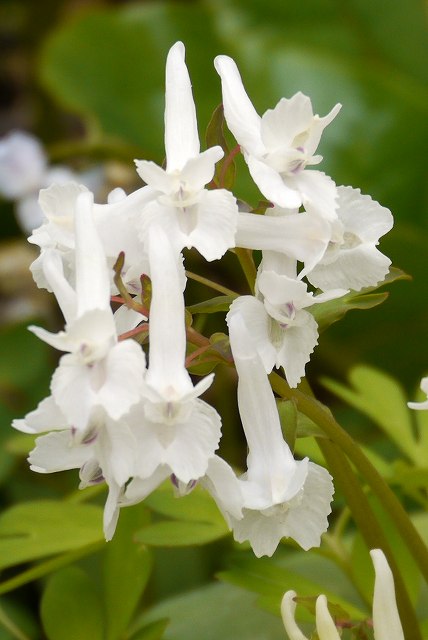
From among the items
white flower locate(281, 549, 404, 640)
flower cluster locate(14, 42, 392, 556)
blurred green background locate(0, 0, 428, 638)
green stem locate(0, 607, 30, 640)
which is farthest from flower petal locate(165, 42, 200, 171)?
blurred green background locate(0, 0, 428, 638)

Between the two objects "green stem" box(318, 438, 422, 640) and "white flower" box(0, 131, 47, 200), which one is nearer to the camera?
"green stem" box(318, 438, 422, 640)

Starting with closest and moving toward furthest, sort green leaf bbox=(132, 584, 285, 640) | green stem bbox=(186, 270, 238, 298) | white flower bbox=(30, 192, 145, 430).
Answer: white flower bbox=(30, 192, 145, 430) < green stem bbox=(186, 270, 238, 298) < green leaf bbox=(132, 584, 285, 640)

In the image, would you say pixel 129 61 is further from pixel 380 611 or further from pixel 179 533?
pixel 380 611

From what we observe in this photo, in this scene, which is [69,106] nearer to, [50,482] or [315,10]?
[315,10]

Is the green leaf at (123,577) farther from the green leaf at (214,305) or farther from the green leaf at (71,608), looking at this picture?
the green leaf at (214,305)

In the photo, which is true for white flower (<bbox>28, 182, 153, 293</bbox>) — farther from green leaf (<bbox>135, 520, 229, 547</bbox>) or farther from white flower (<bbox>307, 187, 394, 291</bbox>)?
green leaf (<bbox>135, 520, 229, 547</bbox>)

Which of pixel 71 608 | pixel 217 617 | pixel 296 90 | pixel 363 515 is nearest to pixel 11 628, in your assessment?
pixel 71 608

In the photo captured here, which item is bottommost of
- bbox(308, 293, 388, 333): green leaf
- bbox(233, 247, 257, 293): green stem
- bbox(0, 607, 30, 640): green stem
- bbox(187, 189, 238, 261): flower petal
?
bbox(0, 607, 30, 640): green stem
